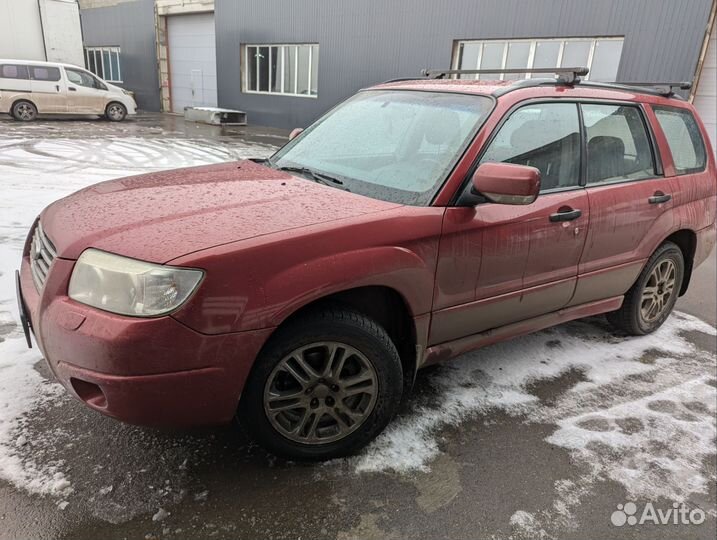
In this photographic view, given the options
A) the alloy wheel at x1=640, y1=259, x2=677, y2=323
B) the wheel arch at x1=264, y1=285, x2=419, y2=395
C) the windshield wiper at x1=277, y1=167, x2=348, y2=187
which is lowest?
the alloy wheel at x1=640, y1=259, x2=677, y2=323

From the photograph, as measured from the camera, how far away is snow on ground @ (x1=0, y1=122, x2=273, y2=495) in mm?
2379

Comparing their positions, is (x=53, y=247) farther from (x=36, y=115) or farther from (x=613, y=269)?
(x=36, y=115)

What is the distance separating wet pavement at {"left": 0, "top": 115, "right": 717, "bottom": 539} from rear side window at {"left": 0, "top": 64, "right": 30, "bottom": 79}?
14.0 metres

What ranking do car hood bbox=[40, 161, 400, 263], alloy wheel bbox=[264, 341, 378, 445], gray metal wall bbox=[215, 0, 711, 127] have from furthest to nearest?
gray metal wall bbox=[215, 0, 711, 127] < alloy wheel bbox=[264, 341, 378, 445] < car hood bbox=[40, 161, 400, 263]

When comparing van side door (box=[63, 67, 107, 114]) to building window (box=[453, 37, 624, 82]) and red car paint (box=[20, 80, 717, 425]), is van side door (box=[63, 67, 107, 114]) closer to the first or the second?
building window (box=[453, 37, 624, 82])

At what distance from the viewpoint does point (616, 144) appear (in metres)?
3.43

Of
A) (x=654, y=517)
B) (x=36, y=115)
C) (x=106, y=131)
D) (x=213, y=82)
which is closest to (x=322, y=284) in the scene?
(x=654, y=517)

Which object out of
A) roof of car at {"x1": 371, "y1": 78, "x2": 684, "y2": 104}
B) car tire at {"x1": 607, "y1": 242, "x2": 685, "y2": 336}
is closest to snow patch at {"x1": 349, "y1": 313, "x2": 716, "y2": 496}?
car tire at {"x1": 607, "y1": 242, "x2": 685, "y2": 336}

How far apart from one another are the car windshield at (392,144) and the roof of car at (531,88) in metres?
0.08

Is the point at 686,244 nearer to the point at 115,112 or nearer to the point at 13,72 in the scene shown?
the point at 13,72

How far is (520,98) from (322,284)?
164cm

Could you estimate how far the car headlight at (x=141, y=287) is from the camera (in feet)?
6.24

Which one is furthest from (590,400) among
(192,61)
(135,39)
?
(135,39)

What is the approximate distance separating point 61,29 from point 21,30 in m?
1.12
